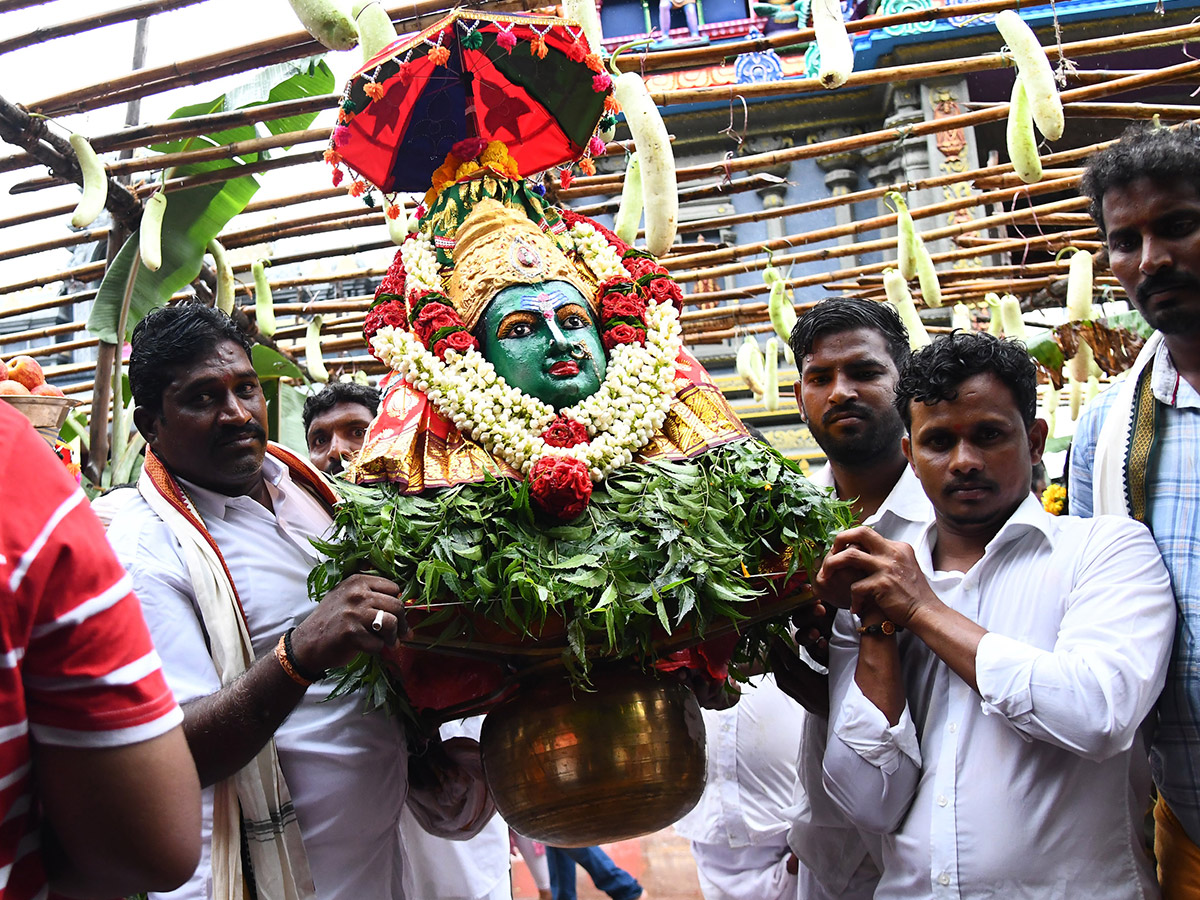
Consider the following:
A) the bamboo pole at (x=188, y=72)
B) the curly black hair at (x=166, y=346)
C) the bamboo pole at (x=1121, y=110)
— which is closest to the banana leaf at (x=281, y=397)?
the bamboo pole at (x=188, y=72)

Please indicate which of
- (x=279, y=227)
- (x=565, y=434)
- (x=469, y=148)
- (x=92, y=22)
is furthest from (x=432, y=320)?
(x=279, y=227)

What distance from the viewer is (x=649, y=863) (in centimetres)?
644

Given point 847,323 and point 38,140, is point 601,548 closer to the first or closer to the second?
point 847,323

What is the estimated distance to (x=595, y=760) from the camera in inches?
86.4

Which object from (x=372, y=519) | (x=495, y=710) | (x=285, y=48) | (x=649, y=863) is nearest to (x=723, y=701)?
(x=495, y=710)

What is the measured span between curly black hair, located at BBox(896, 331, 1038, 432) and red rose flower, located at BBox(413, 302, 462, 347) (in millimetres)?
1124

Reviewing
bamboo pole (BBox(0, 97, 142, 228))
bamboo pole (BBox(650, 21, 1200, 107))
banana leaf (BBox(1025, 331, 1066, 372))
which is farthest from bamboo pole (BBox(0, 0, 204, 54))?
banana leaf (BBox(1025, 331, 1066, 372))

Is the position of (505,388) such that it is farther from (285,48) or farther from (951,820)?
(285,48)

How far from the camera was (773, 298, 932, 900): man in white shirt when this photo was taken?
2477 millimetres

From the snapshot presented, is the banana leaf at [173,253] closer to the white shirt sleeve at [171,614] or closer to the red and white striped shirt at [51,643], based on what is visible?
the white shirt sleeve at [171,614]

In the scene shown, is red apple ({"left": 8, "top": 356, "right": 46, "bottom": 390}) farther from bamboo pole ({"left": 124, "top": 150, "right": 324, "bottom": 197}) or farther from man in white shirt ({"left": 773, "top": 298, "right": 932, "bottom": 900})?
man in white shirt ({"left": 773, "top": 298, "right": 932, "bottom": 900})

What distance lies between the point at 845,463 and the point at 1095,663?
104cm

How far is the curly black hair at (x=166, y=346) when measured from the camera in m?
2.46

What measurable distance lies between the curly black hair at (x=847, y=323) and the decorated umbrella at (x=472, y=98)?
0.86 m
